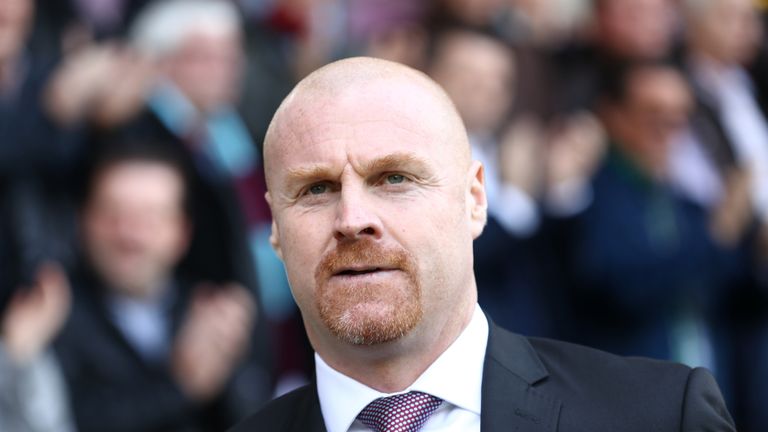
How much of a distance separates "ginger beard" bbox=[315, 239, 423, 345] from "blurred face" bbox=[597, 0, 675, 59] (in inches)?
183

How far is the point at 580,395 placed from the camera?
2.95 metres

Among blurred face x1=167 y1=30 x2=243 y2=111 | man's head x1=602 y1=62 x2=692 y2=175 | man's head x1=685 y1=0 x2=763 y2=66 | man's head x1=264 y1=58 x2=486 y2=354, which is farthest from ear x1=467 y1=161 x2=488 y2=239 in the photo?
man's head x1=685 y1=0 x2=763 y2=66

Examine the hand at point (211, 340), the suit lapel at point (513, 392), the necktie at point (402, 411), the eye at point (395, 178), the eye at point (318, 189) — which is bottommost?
the hand at point (211, 340)

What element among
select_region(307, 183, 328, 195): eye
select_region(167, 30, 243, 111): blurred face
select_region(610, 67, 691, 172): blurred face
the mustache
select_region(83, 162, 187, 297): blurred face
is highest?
select_region(307, 183, 328, 195): eye

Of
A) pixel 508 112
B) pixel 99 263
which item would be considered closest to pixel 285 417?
pixel 99 263

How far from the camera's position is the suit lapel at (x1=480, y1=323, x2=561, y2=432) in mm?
2891

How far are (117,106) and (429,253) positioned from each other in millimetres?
3260

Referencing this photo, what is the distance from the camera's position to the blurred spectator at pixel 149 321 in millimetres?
5328

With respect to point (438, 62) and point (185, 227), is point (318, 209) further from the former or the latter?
point (438, 62)

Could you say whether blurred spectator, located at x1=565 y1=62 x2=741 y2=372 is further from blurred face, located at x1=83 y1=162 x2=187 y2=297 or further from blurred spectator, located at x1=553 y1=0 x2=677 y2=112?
blurred face, located at x1=83 y1=162 x2=187 y2=297

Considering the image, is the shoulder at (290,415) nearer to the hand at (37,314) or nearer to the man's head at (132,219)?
the hand at (37,314)

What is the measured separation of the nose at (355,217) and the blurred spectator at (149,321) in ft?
8.94

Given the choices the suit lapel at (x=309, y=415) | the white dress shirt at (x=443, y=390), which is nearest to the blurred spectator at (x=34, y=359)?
the suit lapel at (x=309, y=415)

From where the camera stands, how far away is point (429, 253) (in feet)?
9.40
